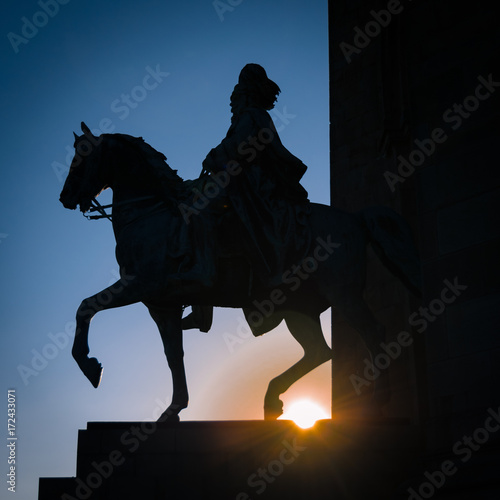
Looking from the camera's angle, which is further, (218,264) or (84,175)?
(84,175)

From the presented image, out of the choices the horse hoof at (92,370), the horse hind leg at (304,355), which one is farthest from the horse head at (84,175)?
the horse hind leg at (304,355)

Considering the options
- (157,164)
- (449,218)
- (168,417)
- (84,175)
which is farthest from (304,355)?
(84,175)

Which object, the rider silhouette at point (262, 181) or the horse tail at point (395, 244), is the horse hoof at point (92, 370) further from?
the horse tail at point (395, 244)

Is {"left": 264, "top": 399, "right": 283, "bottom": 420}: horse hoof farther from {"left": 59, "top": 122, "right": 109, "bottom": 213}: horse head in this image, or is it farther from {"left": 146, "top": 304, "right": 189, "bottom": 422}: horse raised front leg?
{"left": 59, "top": 122, "right": 109, "bottom": 213}: horse head

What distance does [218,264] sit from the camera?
9.49 metres

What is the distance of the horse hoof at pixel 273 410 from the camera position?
939 centimetres

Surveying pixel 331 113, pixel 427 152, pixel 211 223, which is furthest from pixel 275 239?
pixel 331 113

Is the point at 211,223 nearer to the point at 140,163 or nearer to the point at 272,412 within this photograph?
the point at 140,163

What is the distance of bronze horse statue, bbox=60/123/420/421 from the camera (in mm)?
9250

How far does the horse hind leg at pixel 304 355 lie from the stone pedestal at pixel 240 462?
121 centimetres

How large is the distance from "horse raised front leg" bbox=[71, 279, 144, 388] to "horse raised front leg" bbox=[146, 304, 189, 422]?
473 mm

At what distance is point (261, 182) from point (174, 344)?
2122 mm

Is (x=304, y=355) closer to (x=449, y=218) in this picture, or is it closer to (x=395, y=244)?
(x=395, y=244)

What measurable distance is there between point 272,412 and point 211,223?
2222 mm
